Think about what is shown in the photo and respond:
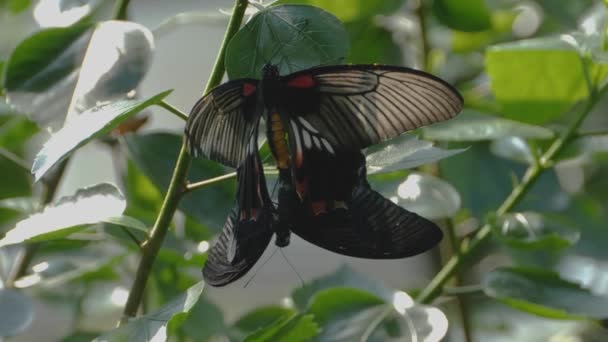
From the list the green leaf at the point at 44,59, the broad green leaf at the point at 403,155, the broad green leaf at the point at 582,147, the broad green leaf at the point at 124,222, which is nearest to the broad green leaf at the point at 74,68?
the green leaf at the point at 44,59

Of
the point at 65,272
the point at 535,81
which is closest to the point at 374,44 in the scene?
the point at 535,81

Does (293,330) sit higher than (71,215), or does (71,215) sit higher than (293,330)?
(71,215)

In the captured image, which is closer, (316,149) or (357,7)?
(316,149)

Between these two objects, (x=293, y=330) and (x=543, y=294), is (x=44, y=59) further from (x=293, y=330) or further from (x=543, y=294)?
(x=543, y=294)

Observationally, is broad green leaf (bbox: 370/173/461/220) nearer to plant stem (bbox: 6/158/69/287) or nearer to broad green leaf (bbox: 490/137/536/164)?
broad green leaf (bbox: 490/137/536/164)

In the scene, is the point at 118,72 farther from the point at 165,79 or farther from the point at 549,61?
the point at 165,79

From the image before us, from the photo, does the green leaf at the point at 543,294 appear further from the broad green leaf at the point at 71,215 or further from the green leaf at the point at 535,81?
the broad green leaf at the point at 71,215

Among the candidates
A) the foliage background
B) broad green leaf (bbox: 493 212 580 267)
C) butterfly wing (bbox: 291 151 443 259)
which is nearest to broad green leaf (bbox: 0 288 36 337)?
the foliage background
